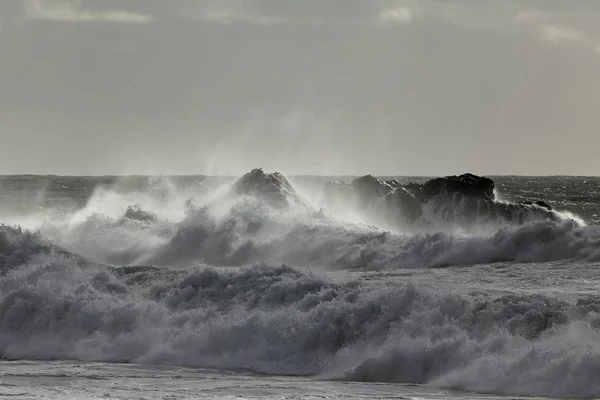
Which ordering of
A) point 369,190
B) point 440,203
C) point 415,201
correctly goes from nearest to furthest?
point 440,203
point 415,201
point 369,190

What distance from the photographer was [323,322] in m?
20.3

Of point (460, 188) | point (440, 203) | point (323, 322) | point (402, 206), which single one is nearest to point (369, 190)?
point (402, 206)

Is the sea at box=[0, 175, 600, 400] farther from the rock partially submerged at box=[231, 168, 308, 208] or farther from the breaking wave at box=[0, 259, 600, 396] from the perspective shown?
the rock partially submerged at box=[231, 168, 308, 208]

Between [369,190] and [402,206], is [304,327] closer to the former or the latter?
[402,206]

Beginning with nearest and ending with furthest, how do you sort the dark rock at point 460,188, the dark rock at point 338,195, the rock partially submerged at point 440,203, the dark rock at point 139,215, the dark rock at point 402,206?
the rock partially submerged at point 440,203 < the dark rock at point 139,215 < the dark rock at point 402,206 < the dark rock at point 460,188 < the dark rock at point 338,195

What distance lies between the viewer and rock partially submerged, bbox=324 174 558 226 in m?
40.2

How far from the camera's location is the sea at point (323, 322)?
57.0 feet

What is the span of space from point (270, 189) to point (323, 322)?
69.7 ft

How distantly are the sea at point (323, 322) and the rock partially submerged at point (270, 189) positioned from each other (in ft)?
28.5

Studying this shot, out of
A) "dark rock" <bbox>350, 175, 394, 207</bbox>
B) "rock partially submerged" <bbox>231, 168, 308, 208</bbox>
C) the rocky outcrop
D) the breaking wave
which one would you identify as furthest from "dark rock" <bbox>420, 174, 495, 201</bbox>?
the breaking wave

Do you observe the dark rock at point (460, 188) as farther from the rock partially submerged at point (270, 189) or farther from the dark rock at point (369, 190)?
the rock partially submerged at point (270, 189)

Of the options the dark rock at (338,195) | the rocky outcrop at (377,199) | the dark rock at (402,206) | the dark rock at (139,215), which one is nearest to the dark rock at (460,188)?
the dark rock at (402,206)

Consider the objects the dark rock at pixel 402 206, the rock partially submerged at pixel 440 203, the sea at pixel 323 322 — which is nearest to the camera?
the sea at pixel 323 322

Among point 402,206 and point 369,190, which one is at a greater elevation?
point 369,190
